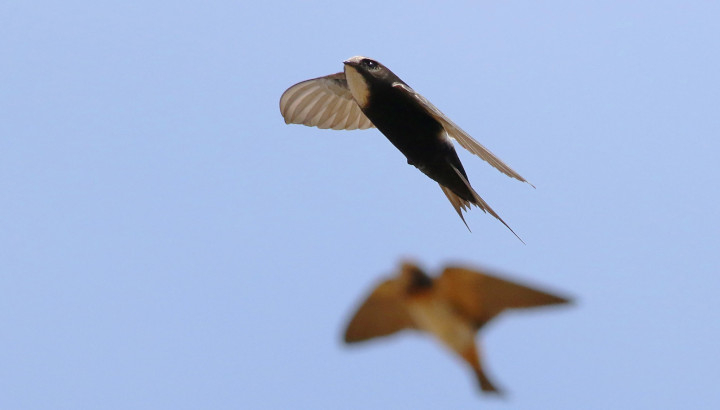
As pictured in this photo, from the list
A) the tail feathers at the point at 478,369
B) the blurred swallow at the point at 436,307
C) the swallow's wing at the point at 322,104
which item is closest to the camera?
the tail feathers at the point at 478,369

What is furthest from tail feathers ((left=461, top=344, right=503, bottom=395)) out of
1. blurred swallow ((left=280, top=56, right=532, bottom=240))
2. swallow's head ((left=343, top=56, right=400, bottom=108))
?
swallow's head ((left=343, top=56, right=400, bottom=108))

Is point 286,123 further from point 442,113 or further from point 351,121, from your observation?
point 442,113

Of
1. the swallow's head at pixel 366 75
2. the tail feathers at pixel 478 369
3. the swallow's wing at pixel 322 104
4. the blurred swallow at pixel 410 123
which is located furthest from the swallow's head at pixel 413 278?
the swallow's wing at pixel 322 104

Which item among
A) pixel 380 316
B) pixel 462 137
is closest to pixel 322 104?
pixel 462 137

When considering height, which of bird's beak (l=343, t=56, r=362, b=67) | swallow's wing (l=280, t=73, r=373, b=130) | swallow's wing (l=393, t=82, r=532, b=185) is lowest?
swallow's wing (l=393, t=82, r=532, b=185)

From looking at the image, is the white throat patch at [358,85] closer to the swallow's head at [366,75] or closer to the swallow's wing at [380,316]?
the swallow's head at [366,75]

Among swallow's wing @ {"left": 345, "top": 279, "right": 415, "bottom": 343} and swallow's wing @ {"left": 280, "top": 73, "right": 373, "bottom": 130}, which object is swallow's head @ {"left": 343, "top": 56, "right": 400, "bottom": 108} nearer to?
swallow's wing @ {"left": 280, "top": 73, "right": 373, "bottom": 130}
